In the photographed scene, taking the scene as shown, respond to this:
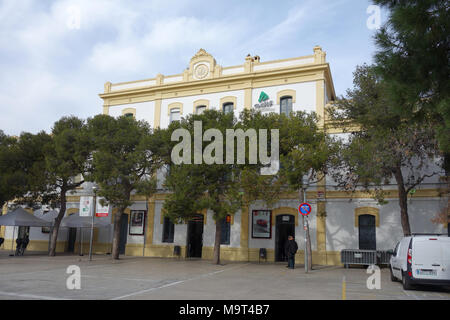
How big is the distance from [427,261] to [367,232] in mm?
11011

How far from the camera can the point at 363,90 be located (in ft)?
65.7

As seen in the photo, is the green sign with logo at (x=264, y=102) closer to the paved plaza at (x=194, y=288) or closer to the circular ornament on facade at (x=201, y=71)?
the circular ornament on facade at (x=201, y=71)

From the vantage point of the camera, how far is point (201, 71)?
28359mm

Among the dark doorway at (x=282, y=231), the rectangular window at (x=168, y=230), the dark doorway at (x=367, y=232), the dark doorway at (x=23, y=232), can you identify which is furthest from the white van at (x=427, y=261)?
the dark doorway at (x=23, y=232)

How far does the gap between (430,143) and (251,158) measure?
8.09 m

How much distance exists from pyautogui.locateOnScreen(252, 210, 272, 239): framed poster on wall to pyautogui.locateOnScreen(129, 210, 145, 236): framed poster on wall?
318 inches

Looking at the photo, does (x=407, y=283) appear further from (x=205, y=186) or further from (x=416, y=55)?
(x=205, y=186)

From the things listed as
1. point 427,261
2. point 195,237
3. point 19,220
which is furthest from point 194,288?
point 19,220

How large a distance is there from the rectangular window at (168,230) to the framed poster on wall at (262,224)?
5.82m

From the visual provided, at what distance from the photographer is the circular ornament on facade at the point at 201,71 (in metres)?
28.2

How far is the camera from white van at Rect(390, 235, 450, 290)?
39.3 feet

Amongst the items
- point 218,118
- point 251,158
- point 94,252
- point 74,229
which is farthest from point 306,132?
point 74,229

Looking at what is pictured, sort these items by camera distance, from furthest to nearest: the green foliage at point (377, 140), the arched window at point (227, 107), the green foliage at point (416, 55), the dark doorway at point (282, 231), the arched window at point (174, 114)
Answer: the arched window at point (174, 114), the arched window at point (227, 107), the dark doorway at point (282, 231), the green foliage at point (377, 140), the green foliage at point (416, 55)

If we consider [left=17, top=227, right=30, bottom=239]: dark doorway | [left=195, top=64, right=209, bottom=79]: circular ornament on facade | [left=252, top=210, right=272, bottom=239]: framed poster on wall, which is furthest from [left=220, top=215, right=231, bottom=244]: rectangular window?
[left=17, top=227, right=30, bottom=239]: dark doorway
